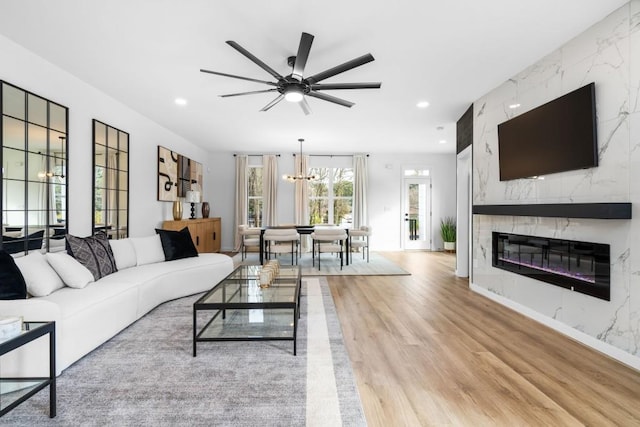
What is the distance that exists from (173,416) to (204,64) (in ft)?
10.3

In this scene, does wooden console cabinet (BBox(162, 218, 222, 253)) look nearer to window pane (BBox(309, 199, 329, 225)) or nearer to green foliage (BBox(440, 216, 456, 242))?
window pane (BBox(309, 199, 329, 225))

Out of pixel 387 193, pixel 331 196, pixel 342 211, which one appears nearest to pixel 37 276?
pixel 331 196

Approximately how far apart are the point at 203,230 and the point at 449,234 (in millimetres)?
6130

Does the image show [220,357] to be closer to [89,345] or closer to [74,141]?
[89,345]

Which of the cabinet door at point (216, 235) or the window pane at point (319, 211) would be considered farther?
the window pane at point (319, 211)

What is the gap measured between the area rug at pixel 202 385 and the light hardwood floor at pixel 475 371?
0.73 ft

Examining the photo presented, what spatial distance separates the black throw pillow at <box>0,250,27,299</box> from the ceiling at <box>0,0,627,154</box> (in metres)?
1.91

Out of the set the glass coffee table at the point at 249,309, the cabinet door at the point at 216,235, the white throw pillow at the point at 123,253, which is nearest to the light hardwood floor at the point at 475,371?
the glass coffee table at the point at 249,309

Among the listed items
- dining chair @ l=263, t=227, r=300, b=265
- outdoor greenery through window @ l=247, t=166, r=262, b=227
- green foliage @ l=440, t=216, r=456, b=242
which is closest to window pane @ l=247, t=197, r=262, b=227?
outdoor greenery through window @ l=247, t=166, r=262, b=227

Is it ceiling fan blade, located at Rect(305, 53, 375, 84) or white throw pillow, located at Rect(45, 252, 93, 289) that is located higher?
ceiling fan blade, located at Rect(305, 53, 375, 84)

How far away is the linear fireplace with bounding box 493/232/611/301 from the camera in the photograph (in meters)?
2.50

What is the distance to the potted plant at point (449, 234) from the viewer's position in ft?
26.8

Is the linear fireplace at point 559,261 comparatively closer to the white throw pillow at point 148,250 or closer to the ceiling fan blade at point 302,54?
the ceiling fan blade at point 302,54

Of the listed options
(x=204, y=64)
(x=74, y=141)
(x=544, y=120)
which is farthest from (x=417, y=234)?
(x=74, y=141)
